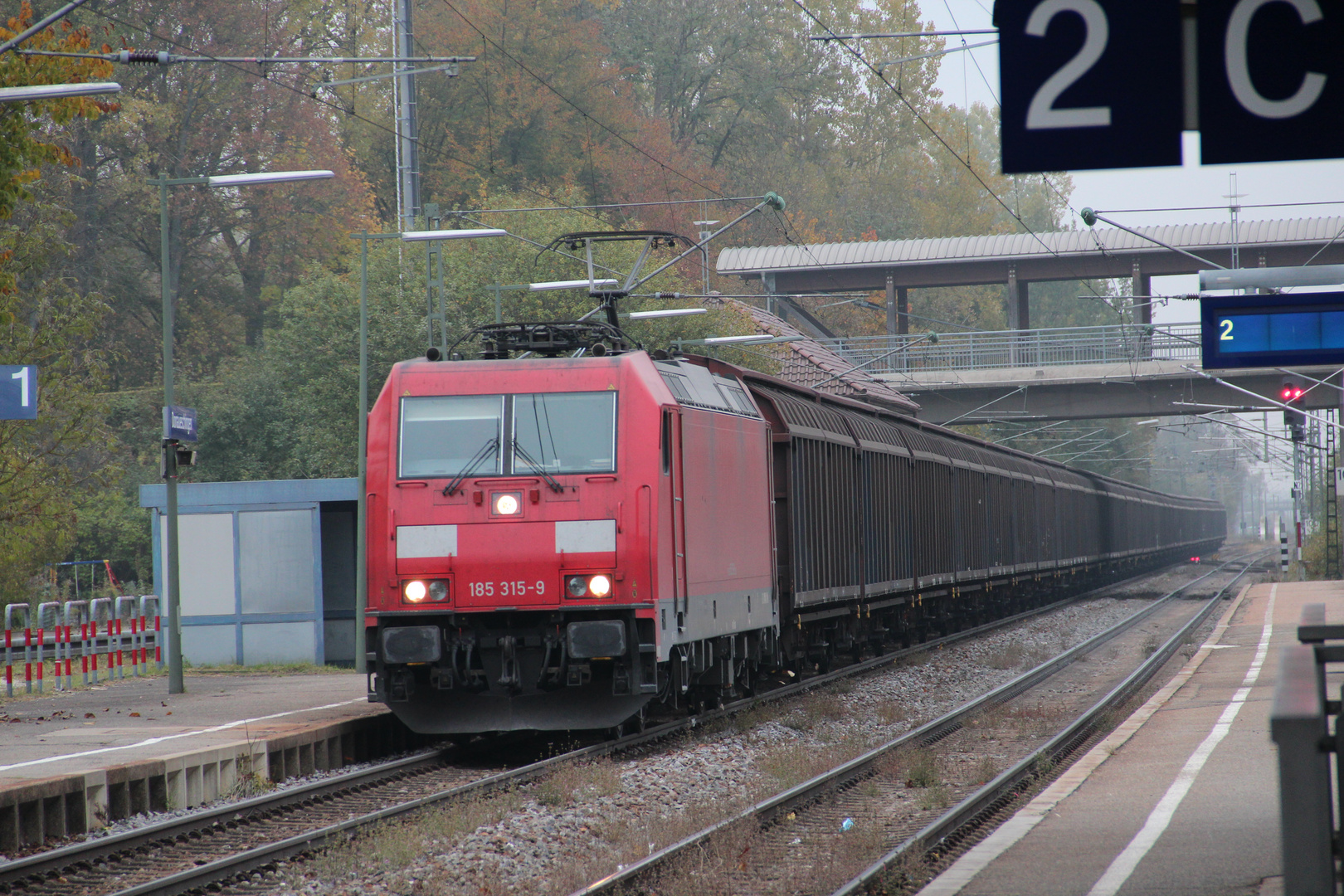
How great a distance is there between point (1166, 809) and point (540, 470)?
5.85m

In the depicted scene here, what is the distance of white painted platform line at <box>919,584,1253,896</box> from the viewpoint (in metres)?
7.42

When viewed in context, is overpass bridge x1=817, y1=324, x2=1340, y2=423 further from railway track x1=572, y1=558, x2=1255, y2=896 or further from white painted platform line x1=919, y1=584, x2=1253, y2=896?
railway track x1=572, y1=558, x2=1255, y2=896

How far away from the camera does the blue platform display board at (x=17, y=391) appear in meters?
14.1

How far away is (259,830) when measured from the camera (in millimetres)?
10203

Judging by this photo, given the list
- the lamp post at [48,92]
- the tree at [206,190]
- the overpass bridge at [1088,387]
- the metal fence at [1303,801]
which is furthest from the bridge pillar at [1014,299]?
the metal fence at [1303,801]

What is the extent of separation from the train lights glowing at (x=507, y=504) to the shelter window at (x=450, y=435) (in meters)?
0.26

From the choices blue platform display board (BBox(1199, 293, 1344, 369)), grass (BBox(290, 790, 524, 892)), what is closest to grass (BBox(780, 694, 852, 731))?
grass (BBox(290, 790, 524, 892))

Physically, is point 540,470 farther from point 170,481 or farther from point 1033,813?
point 170,481

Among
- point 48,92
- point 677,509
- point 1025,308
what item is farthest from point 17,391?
point 1025,308

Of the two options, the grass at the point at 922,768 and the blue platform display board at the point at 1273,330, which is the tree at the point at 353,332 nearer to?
the grass at the point at 922,768

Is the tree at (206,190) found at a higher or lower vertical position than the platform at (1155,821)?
higher

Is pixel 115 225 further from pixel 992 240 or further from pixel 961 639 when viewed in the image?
pixel 961 639

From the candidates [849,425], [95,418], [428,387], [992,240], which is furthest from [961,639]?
[992,240]

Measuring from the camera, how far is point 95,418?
22.8m
